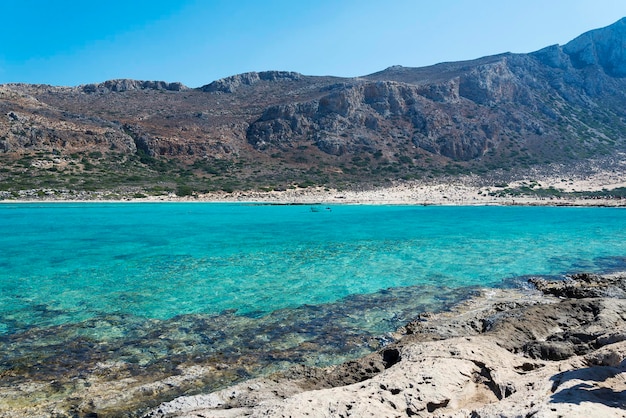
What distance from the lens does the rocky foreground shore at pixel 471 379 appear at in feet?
14.7

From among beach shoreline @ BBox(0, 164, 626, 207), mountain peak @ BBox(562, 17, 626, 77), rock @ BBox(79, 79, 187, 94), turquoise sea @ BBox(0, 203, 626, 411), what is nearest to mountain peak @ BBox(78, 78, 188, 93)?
rock @ BBox(79, 79, 187, 94)

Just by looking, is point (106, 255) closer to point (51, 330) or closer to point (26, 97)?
point (51, 330)

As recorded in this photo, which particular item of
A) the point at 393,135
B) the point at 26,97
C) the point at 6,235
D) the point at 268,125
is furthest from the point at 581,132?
the point at 26,97

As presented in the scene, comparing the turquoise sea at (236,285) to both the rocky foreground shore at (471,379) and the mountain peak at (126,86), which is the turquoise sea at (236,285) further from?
the mountain peak at (126,86)

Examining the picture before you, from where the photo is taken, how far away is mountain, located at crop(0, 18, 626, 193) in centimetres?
7019

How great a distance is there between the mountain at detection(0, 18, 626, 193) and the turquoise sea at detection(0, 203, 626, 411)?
3974cm

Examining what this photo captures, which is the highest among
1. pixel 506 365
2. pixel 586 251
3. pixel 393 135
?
pixel 393 135

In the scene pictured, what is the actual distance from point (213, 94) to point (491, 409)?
113 metres

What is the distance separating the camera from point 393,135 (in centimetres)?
9181

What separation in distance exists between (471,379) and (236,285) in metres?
9.90

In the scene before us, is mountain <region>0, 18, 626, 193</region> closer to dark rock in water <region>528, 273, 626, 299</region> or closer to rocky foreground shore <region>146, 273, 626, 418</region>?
dark rock in water <region>528, 273, 626, 299</region>

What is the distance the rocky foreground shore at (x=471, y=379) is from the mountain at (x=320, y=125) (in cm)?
5829

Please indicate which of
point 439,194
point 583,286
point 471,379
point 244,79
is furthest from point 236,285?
point 244,79

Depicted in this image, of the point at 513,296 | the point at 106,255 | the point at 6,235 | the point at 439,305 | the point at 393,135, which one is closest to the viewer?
the point at 439,305
